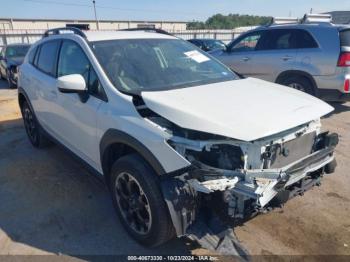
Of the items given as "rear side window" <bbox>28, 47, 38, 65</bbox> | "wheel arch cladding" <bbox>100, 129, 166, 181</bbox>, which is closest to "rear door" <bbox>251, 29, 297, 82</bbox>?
"rear side window" <bbox>28, 47, 38, 65</bbox>

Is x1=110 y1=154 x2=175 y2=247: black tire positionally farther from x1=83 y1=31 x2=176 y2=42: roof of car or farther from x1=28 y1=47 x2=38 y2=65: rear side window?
x1=28 y1=47 x2=38 y2=65: rear side window

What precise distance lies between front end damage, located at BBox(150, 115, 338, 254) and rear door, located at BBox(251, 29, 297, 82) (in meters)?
5.10

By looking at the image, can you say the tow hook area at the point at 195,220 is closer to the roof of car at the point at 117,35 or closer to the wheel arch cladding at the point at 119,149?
the wheel arch cladding at the point at 119,149

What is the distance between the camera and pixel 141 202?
2.85 m

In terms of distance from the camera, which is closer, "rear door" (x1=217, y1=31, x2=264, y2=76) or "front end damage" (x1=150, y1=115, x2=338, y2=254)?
"front end damage" (x1=150, y1=115, x2=338, y2=254)

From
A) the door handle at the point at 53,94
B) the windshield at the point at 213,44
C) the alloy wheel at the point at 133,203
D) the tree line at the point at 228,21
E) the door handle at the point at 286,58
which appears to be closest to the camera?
the alloy wheel at the point at 133,203

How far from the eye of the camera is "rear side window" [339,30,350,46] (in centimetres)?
659

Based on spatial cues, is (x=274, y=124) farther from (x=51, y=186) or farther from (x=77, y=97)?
(x=51, y=186)

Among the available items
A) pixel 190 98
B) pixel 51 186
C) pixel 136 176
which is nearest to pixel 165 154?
pixel 136 176

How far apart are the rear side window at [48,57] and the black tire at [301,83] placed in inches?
200

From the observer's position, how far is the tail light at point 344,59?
6461 mm

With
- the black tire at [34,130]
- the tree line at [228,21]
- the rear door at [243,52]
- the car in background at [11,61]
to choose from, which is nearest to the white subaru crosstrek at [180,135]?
the black tire at [34,130]

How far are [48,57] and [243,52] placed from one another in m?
5.11

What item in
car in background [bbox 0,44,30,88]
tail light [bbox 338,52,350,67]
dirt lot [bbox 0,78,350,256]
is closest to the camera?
dirt lot [bbox 0,78,350,256]
